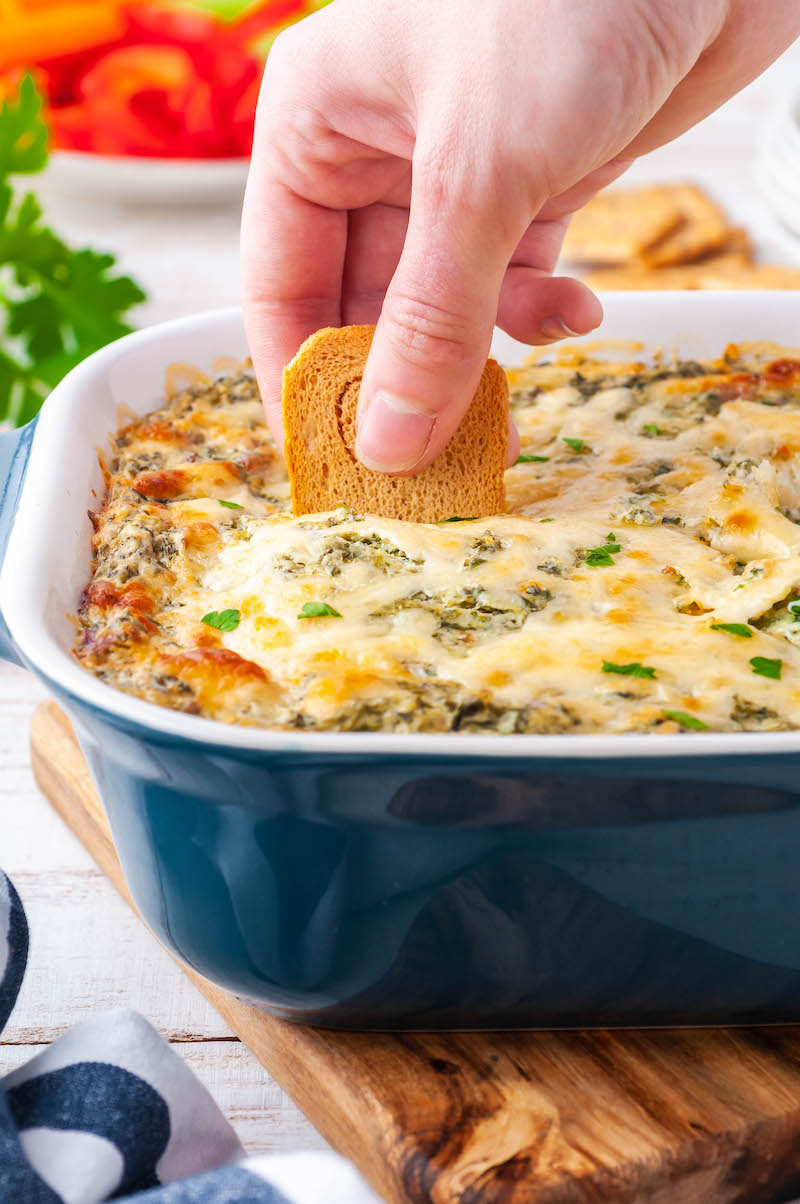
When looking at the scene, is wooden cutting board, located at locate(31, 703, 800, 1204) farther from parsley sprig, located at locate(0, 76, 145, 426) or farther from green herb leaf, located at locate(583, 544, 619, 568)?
parsley sprig, located at locate(0, 76, 145, 426)

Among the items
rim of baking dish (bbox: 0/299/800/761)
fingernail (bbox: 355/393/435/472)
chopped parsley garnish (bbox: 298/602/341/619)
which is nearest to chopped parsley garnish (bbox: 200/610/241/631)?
chopped parsley garnish (bbox: 298/602/341/619)

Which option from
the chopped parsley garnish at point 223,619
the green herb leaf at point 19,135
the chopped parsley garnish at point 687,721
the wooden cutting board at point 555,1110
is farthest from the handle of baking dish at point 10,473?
the green herb leaf at point 19,135

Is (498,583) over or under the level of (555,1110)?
over

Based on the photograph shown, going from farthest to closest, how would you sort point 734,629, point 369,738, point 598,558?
point 598,558
point 734,629
point 369,738

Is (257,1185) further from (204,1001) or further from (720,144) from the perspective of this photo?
(720,144)

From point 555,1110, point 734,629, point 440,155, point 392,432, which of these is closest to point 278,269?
point 392,432

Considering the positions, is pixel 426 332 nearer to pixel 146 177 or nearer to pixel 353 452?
pixel 353 452
